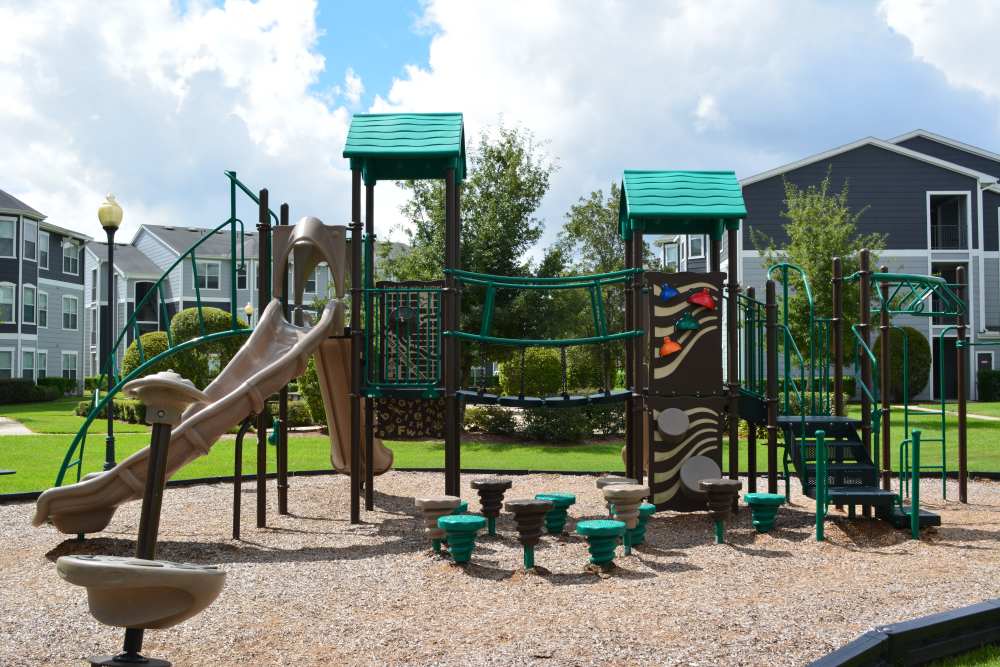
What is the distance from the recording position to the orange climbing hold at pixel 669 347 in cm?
954

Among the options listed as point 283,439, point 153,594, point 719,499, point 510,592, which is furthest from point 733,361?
point 153,594

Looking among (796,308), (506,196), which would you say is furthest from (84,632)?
(796,308)

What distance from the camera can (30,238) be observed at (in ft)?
130

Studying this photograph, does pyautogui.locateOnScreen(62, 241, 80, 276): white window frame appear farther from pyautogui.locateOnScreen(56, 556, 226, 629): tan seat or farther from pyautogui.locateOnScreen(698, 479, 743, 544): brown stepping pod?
pyautogui.locateOnScreen(56, 556, 226, 629): tan seat

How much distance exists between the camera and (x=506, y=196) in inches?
855

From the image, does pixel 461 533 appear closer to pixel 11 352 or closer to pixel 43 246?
pixel 11 352

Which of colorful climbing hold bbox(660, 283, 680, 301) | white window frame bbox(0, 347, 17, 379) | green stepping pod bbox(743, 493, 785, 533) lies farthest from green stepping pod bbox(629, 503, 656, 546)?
white window frame bbox(0, 347, 17, 379)

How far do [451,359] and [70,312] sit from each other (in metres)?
39.0

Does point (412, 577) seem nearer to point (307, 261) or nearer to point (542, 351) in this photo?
point (307, 261)

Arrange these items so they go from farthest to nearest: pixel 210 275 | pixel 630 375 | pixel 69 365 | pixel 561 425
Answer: pixel 210 275, pixel 69 365, pixel 561 425, pixel 630 375

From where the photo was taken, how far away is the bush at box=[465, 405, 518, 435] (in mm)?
21875

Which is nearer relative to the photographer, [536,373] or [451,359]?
[451,359]

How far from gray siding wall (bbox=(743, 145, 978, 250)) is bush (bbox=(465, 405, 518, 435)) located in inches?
574

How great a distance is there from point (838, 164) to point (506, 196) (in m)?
16.9
